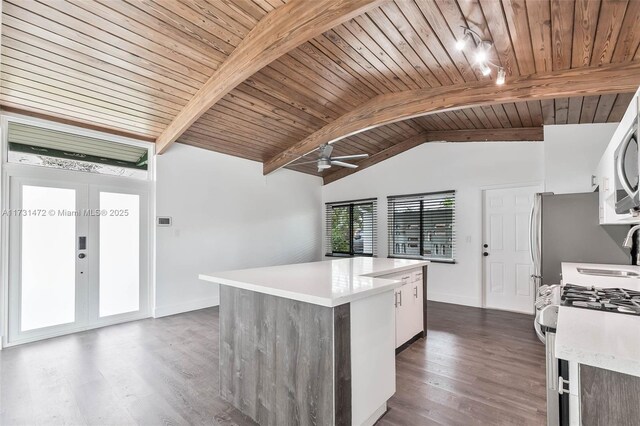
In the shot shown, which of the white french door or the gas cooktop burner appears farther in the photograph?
the white french door

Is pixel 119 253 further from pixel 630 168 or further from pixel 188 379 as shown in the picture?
pixel 630 168

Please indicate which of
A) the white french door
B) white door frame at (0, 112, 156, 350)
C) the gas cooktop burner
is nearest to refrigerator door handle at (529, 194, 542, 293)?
the gas cooktop burner

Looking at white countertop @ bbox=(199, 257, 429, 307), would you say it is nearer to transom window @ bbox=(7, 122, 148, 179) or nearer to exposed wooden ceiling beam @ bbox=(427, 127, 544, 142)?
transom window @ bbox=(7, 122, 148, 179)

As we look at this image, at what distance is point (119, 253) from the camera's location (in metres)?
4.30

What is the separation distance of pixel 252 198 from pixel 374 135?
262 centimetres

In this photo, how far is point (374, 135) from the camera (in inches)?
222

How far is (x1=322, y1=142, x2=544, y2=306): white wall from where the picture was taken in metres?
4.80

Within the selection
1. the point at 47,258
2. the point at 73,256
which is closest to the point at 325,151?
the point at 73,256

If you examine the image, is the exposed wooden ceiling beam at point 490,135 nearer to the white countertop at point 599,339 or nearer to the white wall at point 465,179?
the white wall at point 465,179

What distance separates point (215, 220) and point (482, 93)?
14.4ft

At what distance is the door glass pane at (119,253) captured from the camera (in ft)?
13.7

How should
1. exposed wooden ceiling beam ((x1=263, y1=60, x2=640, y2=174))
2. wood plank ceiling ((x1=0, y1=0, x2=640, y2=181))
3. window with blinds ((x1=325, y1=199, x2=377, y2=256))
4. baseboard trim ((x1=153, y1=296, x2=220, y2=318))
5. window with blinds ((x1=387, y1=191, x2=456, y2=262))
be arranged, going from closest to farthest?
1. wood plank ceiling ((x1=0, y1=0, x2=640, y2=181))
2. exposed wooden ceiling beam ((x1=263, y1=60, x2=640, y2=174))
3. baseboard trim ((x1=153, y1=296, x2=220, y2=318))
4. window with blinds ((x1=387, y1=191, x2=456, y2=262))
5. window with blinds ((x1=325, y1=199, x2=377, y2=256))

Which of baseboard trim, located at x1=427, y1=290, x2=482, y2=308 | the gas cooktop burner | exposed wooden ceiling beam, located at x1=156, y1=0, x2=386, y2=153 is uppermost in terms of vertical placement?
exposed wooden ceiling beam, located at x1=156, y1=0, x2=386, y2=153

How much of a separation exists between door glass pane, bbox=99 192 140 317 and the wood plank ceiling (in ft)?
3.47
